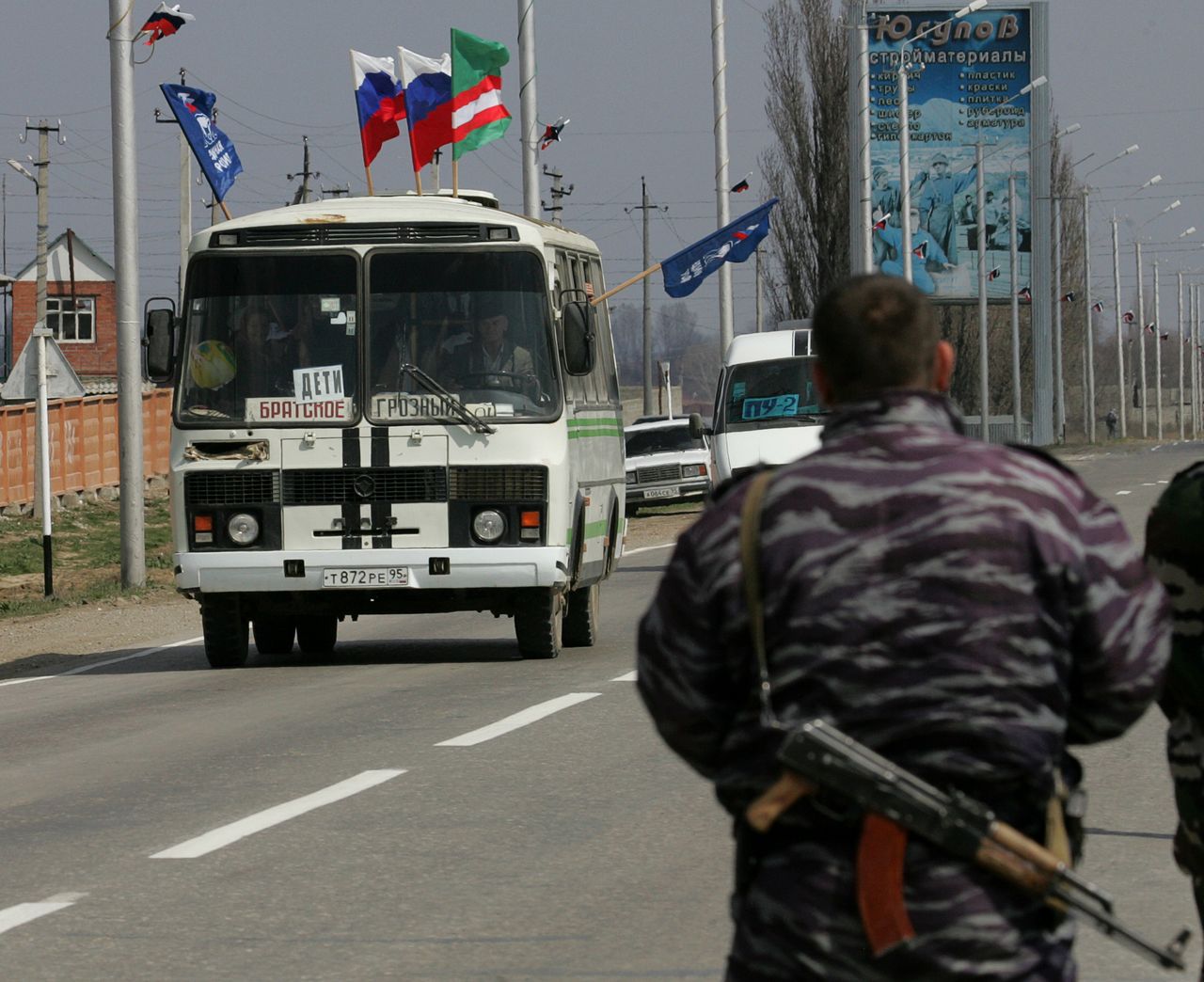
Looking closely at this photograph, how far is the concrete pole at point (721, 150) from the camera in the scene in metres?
39.6

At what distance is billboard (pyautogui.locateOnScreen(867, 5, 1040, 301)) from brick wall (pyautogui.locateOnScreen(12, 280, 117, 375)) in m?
46.0

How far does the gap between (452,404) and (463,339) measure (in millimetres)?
455

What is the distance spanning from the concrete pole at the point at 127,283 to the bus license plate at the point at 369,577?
1021cm

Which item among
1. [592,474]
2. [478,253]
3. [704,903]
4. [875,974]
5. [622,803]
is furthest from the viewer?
[592,474]

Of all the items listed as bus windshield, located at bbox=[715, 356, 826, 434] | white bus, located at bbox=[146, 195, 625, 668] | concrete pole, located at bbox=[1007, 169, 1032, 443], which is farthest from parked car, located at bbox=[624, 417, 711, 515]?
concrete pole, located at bbox=[1007, 169, 1032, 443]

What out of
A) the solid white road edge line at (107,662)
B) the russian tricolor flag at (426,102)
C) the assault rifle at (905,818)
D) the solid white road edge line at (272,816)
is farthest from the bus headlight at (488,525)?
the assault rifle at (905,818)

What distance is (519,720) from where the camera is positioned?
40.2 feet

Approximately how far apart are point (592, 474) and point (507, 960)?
33.3 ft

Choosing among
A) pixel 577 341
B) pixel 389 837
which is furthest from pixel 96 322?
pixel 389 837

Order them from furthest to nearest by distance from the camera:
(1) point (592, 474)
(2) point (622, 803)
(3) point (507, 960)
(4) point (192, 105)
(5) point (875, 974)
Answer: (4) point (192, 105) → (1) point (592, 474) → (2) point (622, 803) → (3) point (507, 960) → (5) point (875, 974)

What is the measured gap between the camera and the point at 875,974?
3.19 metres

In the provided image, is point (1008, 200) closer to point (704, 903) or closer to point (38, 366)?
point (38, 366)

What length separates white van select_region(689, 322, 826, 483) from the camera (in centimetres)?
2567

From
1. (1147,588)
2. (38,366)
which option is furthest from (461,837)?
(38,366)
